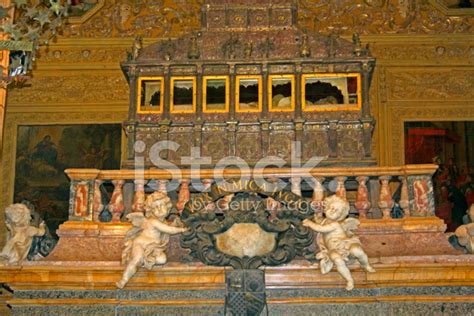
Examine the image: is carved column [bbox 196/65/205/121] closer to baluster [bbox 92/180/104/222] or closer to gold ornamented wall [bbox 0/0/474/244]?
baluster [bbox 92/180/104/222]

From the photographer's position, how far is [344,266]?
785cm

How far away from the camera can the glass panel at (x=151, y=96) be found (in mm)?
11328

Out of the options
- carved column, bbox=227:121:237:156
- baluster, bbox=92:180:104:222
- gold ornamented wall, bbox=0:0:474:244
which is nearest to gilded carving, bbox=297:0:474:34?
gold ornamented wall, bbox=0:0:474:244

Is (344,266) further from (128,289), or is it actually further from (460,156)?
(460,156)

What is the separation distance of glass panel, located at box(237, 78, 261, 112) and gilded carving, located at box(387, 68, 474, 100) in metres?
3.50

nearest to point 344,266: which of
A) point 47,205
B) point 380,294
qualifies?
point 380,294

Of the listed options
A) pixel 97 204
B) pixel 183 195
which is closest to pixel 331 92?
pixel 183 195

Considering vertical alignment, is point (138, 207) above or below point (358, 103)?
below

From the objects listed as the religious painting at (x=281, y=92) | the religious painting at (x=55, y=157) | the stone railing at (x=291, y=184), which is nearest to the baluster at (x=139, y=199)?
the stone railing at (x=291, y=184)

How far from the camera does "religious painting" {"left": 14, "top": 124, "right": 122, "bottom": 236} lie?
1344cm

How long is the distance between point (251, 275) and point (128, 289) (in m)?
1.39

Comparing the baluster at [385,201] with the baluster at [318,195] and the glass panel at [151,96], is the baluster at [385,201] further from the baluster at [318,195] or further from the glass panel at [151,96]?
the glass panel at [151,96]

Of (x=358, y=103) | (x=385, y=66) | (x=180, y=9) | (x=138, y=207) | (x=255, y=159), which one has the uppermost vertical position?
(x=180, y=9)

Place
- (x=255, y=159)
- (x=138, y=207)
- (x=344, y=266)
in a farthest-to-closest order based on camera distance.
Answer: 1. (x=255, y=159)
2. (x=138, y=207)
3. (x=344, y=266)
